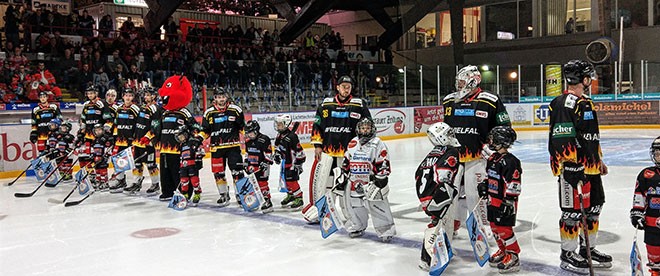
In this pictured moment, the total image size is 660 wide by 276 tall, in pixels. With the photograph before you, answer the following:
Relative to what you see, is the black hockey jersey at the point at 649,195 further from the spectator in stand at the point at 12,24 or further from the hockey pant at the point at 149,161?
the spectator in stand at the point at 12,24

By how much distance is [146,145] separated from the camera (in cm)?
911

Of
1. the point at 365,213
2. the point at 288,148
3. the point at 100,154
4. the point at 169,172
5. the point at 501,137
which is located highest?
the point at 501,137

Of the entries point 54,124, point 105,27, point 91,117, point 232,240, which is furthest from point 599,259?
point 105,27

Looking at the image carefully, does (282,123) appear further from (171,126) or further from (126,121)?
(126,121)

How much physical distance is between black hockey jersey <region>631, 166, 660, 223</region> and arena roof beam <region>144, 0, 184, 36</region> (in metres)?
19.7

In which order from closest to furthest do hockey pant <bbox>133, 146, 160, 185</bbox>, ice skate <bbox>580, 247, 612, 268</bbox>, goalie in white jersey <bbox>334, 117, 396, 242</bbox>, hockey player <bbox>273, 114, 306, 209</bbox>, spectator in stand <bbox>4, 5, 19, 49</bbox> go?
ice skate <bbox>580, 247, 612, 268</bbox> → goalie in white jersey <bbox>334, 117, 396, 242</bbox> → hockey player <bbox>273, 114, 306, 209</bbox> → hockey pant <bbox>133, 146, 160, 185</bbox> → spectator in stand <bbox>4, 5, 19, 49</bbox>

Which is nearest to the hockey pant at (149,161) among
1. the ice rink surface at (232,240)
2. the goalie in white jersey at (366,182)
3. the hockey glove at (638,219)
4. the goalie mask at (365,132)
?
the ice rink surface at (232,240)

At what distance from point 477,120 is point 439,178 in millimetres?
980

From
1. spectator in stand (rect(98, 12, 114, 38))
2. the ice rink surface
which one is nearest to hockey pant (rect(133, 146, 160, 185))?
the ice rink surface

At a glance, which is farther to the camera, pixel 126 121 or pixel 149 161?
pixel 126 121

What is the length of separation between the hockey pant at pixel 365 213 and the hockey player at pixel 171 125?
3173mm

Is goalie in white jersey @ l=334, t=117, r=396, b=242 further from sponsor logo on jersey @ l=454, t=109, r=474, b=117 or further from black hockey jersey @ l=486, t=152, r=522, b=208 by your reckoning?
black hockey jersey @ l=486, t=152, r=522, b=208

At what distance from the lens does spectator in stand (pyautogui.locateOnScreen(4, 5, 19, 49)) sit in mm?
15788

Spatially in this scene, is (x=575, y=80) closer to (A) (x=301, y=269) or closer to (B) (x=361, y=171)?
(B) (x=361, y=171)
